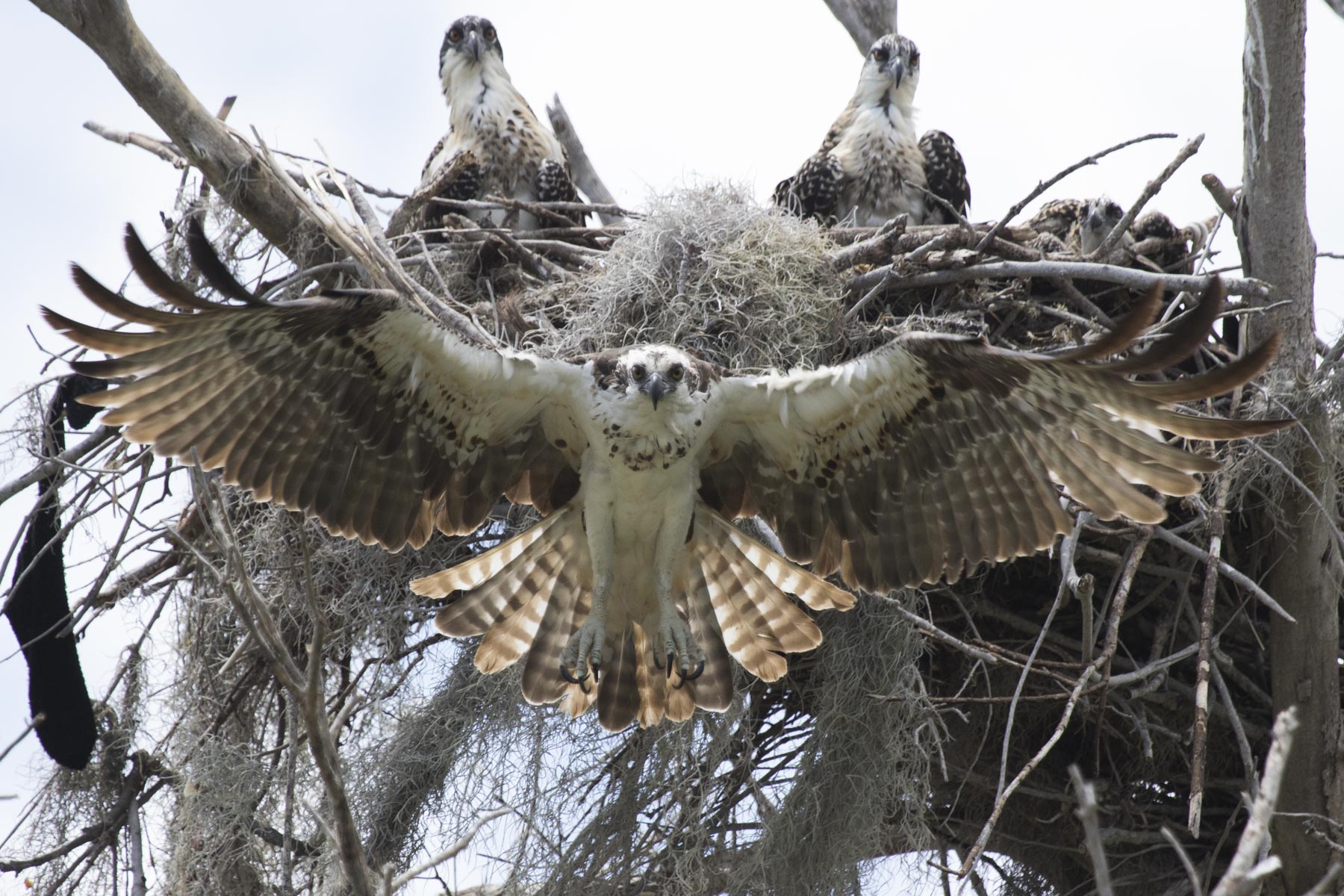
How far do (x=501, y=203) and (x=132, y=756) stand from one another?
273 cm

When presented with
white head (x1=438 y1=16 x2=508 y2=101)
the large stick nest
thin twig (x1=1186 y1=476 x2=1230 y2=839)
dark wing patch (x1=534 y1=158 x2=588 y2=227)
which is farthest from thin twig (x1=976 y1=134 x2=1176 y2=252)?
white head (x1=438 y1=16 x2=508 y2=101)

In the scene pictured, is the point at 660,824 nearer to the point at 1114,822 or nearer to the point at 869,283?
the point at 1114,822

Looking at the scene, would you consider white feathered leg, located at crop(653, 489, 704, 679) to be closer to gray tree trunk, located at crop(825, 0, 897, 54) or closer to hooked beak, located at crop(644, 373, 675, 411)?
hooked beak, located at crop(644, 373, 675, 411)

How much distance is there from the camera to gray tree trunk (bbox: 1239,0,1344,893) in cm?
435

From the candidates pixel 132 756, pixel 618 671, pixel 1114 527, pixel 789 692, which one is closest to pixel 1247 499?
pixel 1114 527

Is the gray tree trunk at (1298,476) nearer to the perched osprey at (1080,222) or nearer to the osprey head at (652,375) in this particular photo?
the perched osprey at (1080,222)

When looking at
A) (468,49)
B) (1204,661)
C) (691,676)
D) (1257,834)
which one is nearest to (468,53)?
(468,49)

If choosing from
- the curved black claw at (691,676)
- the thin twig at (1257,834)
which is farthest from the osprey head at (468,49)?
the thin twig at (1257,834)

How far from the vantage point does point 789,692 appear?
5.07 m

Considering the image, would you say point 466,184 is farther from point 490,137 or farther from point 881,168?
point 881,168

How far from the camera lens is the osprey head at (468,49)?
6.86 meters

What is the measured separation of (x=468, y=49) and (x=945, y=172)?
2560 millimetres

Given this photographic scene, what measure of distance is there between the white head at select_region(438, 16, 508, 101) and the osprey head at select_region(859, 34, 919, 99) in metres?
1.87

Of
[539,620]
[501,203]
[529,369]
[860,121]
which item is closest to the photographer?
[529,369]
